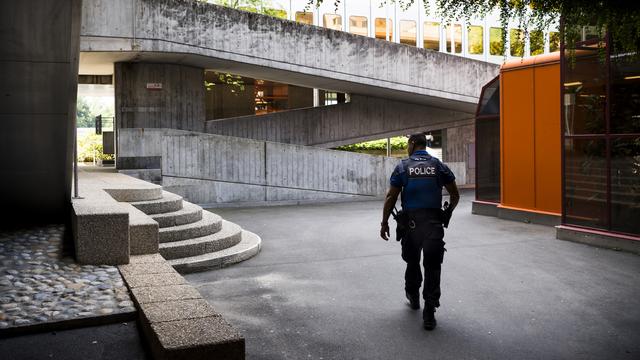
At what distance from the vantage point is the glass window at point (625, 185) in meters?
10.2

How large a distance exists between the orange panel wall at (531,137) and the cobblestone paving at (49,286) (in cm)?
987

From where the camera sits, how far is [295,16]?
27.8 metres

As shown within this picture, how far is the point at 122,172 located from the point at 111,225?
10.4 metres

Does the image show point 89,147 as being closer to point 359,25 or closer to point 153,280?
→ point 359,25

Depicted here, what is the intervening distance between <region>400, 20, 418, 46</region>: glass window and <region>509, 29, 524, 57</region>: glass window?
86.1 feet

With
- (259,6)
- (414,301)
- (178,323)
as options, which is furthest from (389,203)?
(259,6)

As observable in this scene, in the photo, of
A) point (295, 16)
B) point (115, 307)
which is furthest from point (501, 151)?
point (295, 16)

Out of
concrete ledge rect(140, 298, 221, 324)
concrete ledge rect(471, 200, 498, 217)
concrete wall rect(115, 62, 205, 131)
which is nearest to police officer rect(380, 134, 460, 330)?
concrete ledge rect(140, 298, 221, 324)

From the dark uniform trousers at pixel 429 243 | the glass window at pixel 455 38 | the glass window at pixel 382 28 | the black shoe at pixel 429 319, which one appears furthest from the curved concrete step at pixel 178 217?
the glass window at pixel 455 38

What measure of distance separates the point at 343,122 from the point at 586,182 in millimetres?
13139

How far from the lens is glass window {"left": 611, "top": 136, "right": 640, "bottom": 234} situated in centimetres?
1025

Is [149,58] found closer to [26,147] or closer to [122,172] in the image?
[122,172]

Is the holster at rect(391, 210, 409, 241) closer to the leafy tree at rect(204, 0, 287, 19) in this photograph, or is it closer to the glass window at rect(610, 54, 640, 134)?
the glass window at rect(610, 54, 640, 134)

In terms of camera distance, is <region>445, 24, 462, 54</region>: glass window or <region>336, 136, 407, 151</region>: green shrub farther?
<region>445, 24, 462, 54</region>: glass window
